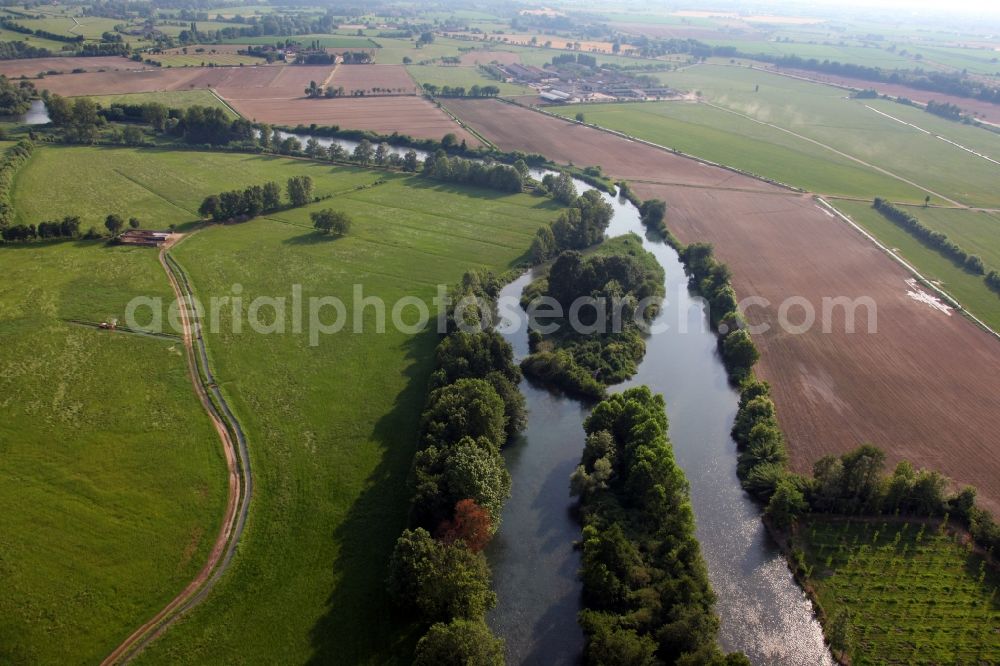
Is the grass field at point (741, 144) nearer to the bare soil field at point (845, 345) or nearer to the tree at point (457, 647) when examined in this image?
the bare soil field at point (845, 345)

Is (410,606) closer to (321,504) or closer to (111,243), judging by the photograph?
(321,504)

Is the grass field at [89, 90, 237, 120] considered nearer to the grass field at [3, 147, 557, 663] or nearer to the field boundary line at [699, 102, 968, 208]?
the grass field at [3, 147, 557, 663]

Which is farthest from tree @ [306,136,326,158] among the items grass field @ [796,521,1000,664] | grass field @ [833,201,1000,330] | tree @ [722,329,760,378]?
grass field @ [796,521,1000,664]

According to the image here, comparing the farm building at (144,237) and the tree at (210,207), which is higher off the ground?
the tree at (210,207)

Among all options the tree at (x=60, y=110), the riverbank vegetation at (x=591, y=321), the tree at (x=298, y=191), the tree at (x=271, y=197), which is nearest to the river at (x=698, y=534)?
the riverbank vegetation at (x=591, y=321)

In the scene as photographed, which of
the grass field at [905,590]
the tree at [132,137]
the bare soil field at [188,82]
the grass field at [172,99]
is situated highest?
the bare soil field at [188,82]

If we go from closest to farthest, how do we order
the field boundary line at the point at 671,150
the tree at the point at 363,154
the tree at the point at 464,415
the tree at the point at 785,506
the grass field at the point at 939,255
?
1. the tree at the point at 785,506
2. the tree at the point at 464,415
3. the grass field at the point at 939,255
4. the tree at the point at 363,154
5. the field boundary line at the point at 671,150

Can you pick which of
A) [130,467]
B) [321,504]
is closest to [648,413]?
[321,504]
